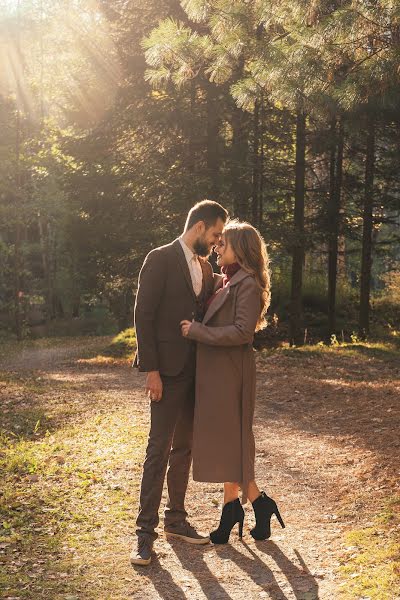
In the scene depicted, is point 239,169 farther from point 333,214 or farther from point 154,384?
point 154,384

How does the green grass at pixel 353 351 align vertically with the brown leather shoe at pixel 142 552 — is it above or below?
above

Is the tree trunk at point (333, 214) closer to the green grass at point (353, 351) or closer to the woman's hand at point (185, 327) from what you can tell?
the green grass at point (353, 351)

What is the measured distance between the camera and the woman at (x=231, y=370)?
16.7ft

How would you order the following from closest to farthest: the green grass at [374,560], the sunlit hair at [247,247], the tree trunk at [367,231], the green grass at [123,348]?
the green grass at [374,560]
the sunlit hair at [247,247]
the tree trunk at [367,231]
the green grass at [123,348]

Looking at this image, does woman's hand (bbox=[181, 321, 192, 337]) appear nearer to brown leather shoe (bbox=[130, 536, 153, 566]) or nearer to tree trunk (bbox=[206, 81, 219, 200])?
brown leather shoe (bbox=[130, 536, 153, 566])

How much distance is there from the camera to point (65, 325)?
128ft

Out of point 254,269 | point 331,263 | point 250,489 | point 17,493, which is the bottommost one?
point 17,493

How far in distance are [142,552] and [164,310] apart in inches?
65.3

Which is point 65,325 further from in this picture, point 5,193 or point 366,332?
point 366,332

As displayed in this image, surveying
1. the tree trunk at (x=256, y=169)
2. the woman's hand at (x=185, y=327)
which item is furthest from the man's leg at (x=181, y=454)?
the tree trunk at (x=256, y=169)

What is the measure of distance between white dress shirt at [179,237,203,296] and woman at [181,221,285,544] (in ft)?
0.52

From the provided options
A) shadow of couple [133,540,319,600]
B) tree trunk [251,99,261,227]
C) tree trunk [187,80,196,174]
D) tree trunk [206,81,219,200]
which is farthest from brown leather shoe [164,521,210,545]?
tree trunk [187,80,196,174]

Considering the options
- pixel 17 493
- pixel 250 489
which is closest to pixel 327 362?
pixel 17 493

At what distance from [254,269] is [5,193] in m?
25.8
